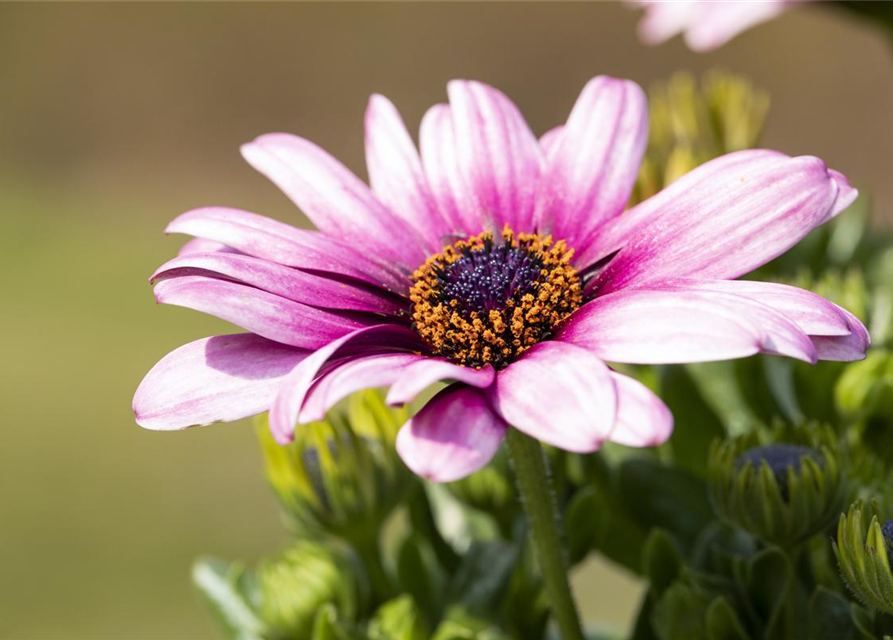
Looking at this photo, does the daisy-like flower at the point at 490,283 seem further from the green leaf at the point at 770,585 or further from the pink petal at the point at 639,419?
the green leaf at the point at 770,585

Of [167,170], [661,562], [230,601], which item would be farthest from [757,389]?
[167,170]

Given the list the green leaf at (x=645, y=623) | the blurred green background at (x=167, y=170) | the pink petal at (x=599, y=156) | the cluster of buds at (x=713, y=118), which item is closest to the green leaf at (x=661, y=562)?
the green leaf at (x=645, y=623)

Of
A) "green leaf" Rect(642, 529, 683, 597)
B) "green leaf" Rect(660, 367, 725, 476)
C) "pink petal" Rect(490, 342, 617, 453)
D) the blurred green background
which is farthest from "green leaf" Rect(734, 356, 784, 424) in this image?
the blurred green background

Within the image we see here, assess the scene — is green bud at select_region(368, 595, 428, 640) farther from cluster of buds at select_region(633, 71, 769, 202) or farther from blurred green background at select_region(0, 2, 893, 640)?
blurred green background at select_region(0, 2, 893, 640)

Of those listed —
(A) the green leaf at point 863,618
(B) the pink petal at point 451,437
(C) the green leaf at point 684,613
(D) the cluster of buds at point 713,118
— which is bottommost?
(A) the green leaf at point 863,618

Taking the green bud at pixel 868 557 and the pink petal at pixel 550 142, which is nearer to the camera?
the green bud at pixel 868 557

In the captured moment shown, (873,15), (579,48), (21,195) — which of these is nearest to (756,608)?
(873,15)
